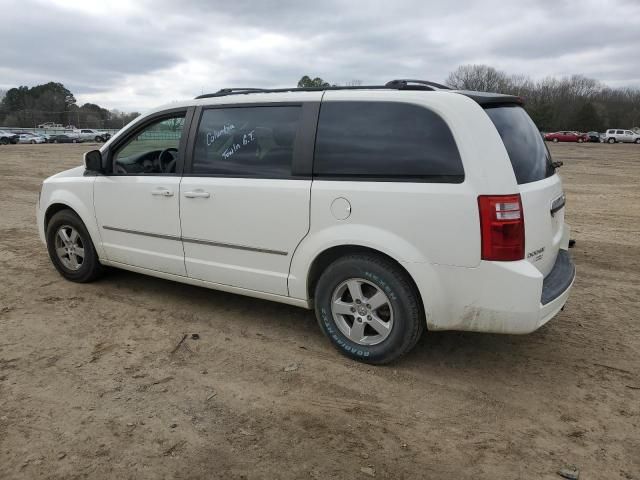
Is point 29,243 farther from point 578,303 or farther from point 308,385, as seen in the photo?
point 578,303

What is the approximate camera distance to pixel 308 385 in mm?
3469

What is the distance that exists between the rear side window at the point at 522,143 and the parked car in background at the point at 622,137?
2376 inches

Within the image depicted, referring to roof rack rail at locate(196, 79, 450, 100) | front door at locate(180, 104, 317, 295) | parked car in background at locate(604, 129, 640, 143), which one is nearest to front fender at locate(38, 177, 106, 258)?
front door at locate(180, 104, 317, 295)

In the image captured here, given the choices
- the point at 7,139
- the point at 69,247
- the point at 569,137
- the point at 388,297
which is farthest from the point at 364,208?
the point at 569,137

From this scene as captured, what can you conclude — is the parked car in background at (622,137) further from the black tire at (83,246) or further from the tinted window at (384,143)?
the black tire at (83,246)

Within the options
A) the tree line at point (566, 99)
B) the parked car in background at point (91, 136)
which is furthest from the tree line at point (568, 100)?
the parked car in background at point (91, 136)

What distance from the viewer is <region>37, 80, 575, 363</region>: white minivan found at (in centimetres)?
318

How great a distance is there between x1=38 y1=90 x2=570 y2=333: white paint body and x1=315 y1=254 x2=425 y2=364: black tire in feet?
0.34

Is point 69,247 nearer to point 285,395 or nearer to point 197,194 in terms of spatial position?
point 197,194

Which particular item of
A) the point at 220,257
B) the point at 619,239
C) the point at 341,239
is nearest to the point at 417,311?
the point at 341,239

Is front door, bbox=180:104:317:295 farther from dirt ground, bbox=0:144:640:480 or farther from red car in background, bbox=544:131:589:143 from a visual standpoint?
red car in background, bbox=544:131:589:143

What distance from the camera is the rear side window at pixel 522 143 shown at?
10.9 feet

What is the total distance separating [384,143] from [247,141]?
3.79 feet

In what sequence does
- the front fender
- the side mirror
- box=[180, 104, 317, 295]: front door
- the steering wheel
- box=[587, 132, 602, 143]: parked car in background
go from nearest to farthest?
1. box=[180, 104, 317, 295]: front door
2. the steering wheel
3. the side mirror
4. the front fender
5. box=[587, 132, 602, 143]: parked car in background
